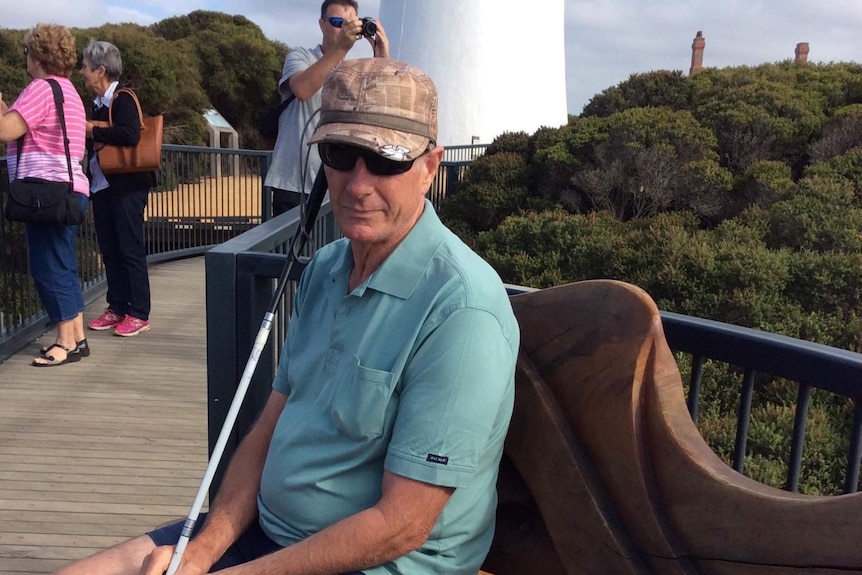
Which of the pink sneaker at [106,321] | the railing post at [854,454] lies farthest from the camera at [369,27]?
the pink sneaker at [106,321]

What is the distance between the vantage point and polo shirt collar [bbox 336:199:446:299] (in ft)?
5.42

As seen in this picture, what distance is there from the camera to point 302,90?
13.0ft

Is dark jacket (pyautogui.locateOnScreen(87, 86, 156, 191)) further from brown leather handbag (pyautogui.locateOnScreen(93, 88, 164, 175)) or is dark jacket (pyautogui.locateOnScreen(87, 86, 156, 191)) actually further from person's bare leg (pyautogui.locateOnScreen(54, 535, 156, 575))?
person's bare leg (pyautogui.locateOnScreen(54, 535, 156, 575))

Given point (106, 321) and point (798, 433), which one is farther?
point (106, 321)

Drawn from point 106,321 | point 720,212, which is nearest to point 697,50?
point 720,212

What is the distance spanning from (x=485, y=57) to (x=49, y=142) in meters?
16.4

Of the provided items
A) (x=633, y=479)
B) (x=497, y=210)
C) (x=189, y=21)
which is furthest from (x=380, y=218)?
(x=189, y=21)

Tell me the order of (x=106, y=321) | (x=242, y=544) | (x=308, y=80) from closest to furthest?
(x=242, y=544)
(x=308, y=80)
(x=106, y=321)

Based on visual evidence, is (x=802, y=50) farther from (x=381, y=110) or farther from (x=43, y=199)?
(x=381, y=110)

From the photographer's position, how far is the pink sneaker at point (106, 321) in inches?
235

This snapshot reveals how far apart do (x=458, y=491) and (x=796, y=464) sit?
34.3 inches

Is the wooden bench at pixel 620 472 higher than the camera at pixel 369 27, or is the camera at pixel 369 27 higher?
the camera at pixel 369 27

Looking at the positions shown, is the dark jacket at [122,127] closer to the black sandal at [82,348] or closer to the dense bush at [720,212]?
the black sandal at [82,348]

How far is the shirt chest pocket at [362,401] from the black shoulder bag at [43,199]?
11.4 feet
